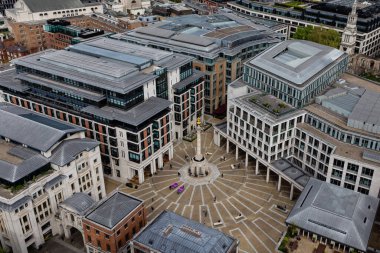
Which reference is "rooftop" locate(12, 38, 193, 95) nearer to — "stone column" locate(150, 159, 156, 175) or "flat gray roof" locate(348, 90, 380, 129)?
"stone column" locate(150, 159, 156, 175)

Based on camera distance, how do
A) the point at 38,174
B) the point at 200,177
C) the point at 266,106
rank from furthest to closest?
the point at 200,177
the point at 266,106
the point at 38,174

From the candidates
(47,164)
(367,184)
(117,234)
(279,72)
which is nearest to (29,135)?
(47,164)

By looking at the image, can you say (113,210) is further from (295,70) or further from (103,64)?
(295,70)

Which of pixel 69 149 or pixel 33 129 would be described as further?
pixel 33 129

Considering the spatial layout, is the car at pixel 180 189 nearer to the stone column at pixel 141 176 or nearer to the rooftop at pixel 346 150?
the stone column at pixel 141 176

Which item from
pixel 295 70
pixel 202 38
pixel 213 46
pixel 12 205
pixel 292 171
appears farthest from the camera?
pixel 202 38

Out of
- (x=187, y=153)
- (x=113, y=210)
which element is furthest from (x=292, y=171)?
(x=113, y=210)

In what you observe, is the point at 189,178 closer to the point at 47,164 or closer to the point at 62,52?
the point at 47,164
